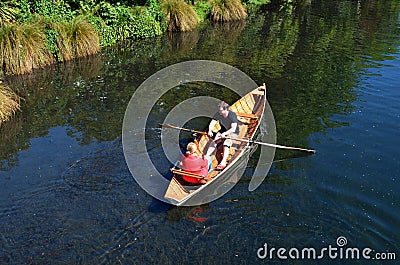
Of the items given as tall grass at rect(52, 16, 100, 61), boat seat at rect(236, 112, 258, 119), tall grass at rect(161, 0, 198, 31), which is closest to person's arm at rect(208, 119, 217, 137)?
boat seat at rect(236, 112, 258, 119)

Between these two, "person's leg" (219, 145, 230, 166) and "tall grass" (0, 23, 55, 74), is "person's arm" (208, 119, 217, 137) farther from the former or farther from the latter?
"tall grass" (0, 23, 55, 74)

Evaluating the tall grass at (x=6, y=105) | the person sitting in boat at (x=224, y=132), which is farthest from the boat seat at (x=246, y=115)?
the tall grass at (x=6, y=105)

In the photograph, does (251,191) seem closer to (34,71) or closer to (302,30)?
(34,71)

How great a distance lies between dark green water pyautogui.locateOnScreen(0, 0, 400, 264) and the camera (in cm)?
828

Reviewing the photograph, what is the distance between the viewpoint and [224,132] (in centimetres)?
1125

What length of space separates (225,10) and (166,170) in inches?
802

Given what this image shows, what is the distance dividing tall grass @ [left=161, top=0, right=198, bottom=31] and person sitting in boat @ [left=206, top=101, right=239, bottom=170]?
1478cm

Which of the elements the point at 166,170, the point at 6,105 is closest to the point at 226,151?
the point at 166,170

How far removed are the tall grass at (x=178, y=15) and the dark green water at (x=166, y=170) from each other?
19.0 ft

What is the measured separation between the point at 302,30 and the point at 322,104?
13190 millimetres

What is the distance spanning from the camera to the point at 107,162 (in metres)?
11.1

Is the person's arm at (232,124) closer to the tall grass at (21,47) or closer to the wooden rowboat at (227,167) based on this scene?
the wooden rowboat at (227,167)

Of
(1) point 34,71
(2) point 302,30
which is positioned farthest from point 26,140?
(2) point 302,30

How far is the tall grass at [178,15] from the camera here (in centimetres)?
2453
